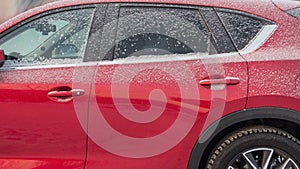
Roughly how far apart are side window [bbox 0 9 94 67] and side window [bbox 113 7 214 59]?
286 mm

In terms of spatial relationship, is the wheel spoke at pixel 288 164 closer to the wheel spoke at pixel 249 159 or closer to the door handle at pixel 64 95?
the wheel spoke at pixel 249 159

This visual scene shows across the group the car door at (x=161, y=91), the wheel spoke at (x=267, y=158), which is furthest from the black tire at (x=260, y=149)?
the car door at (x=161, y=91)

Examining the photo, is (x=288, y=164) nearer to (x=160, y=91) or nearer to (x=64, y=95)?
(x=160, y=91)

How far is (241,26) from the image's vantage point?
3055mm

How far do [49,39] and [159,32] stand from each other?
84 cm

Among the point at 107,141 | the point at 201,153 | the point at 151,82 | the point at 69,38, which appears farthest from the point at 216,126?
the point at 69,38

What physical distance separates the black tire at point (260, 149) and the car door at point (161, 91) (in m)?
0.23

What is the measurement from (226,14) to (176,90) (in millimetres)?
714

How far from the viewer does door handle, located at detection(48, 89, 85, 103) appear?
2920 millimetres

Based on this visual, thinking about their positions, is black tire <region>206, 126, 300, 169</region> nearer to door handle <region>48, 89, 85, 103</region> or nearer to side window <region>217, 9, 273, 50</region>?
side window <region>217, 9, 273, 50</region>

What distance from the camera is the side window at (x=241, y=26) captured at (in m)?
3.02

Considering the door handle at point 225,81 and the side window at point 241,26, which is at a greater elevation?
the side window at point 241,26

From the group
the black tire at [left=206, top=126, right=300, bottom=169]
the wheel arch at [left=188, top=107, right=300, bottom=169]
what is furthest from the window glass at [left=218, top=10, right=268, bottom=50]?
the black tire at [left=206, top=126, right=300, bottom=169]

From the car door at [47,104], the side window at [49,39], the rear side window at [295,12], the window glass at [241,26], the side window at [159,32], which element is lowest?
the car door at [47,104]
